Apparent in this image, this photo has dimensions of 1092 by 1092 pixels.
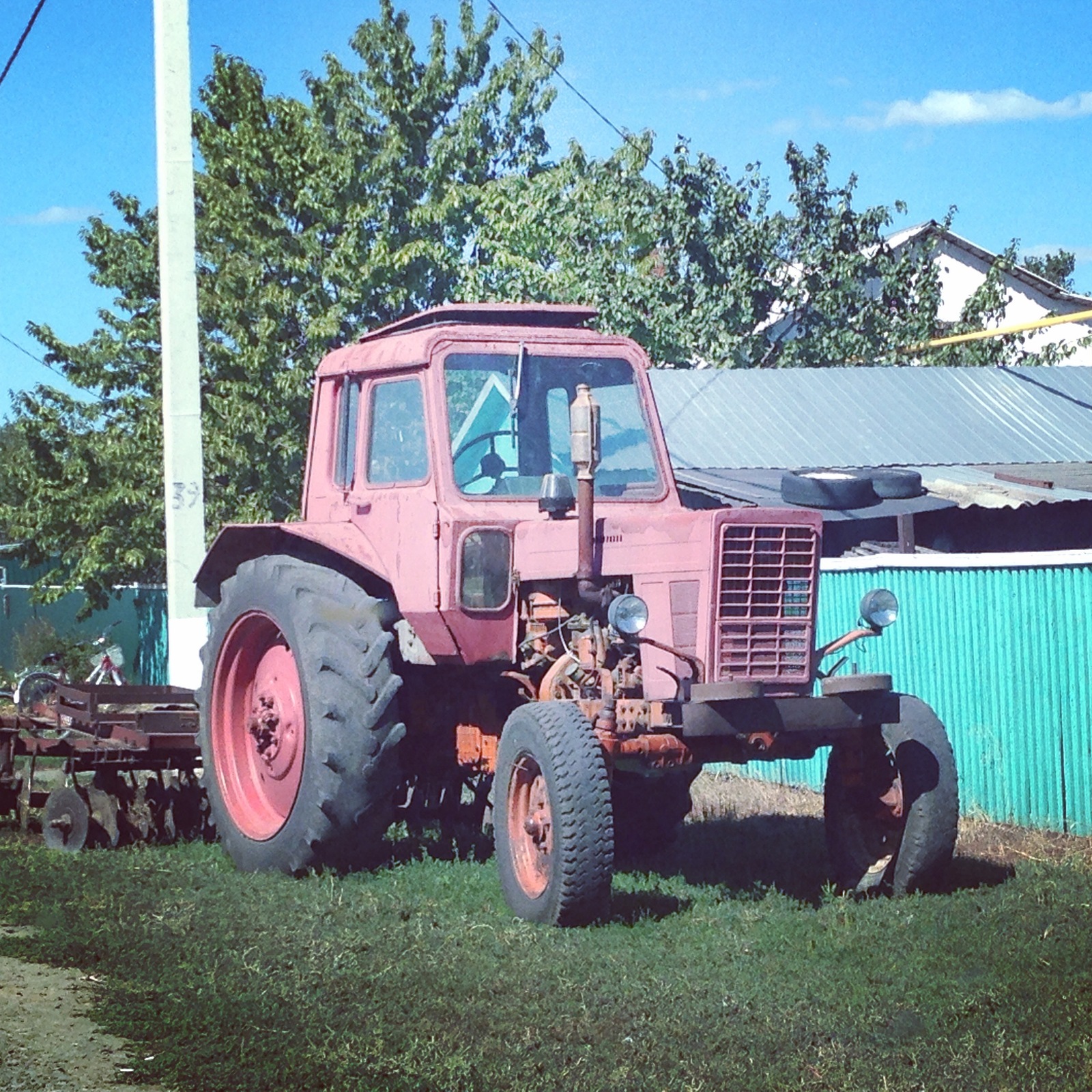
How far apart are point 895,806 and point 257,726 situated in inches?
135

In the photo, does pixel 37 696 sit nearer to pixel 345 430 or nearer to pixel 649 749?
pixel 345 430

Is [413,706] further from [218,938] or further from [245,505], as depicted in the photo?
[245,505]

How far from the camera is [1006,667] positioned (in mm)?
11258

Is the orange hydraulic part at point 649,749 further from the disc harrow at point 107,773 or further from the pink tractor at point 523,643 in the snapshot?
the disc harrow at point 107,773

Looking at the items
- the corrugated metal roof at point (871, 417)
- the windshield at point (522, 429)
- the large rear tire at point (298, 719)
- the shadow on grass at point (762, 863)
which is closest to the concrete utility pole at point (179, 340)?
the large rear tire at point (298, 719)

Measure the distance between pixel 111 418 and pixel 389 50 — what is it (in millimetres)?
8181

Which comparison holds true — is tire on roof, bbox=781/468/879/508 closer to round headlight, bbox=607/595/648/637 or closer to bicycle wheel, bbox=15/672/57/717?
round headlight, bbox=607/595/648/637

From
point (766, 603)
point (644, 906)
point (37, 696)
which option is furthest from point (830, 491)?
point (37, 696)

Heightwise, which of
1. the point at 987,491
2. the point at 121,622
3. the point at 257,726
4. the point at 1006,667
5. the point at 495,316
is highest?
the point at 495,316

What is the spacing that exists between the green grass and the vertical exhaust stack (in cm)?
157

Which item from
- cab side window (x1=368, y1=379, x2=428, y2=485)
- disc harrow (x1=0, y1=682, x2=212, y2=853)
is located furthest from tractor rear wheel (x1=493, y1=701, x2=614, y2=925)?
disc harrow (x1=0, y1=682, x2=212, y2=853)

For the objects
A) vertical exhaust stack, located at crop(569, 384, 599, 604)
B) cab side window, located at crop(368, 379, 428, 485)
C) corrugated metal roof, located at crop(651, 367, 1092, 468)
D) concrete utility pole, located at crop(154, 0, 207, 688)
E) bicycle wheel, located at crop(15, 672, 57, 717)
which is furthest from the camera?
corrugated metal roof, located at crop(651, 367, 1092, 468)

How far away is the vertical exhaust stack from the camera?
748 centimetres

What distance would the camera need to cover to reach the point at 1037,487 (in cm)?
1769
